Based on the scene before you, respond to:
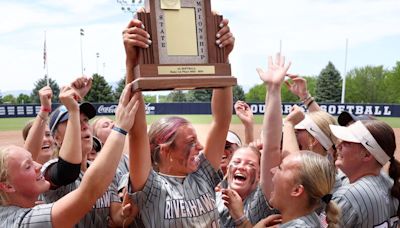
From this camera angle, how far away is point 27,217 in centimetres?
235

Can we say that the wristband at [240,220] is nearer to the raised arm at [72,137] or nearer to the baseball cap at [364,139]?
the baseball cap at [364,139]

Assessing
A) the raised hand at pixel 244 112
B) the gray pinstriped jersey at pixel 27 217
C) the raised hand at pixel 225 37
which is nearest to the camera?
the gray pinstriped jersey at pixel 27 217

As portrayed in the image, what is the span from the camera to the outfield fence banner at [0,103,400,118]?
2977cm

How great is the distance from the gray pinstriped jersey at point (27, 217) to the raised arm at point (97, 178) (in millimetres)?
42

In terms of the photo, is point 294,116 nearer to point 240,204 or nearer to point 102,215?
point 240,204

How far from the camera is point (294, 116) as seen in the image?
11.5 ft

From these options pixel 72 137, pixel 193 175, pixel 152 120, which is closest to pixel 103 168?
pixel 72 137

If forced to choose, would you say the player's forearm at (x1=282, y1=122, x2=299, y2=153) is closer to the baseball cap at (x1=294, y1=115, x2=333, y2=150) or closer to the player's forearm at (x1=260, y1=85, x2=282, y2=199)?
the player's forearm at (x1=260, y1=85, x2=282, y2=199)

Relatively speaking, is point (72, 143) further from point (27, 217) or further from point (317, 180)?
point (317, 180)

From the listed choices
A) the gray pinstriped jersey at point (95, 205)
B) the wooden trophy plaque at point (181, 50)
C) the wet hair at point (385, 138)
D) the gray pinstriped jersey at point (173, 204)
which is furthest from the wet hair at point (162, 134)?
the wet hair at point (385, 138)

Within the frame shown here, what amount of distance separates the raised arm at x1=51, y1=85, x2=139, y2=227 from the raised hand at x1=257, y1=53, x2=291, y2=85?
1.03 m

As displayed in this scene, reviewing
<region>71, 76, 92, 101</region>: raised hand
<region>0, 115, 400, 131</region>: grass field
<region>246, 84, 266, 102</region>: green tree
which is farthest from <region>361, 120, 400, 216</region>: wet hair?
<region>246, 84, 266, 102</region>: green tree

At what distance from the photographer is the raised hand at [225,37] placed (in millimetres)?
2674

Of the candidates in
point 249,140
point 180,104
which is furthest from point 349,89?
point 249,140
